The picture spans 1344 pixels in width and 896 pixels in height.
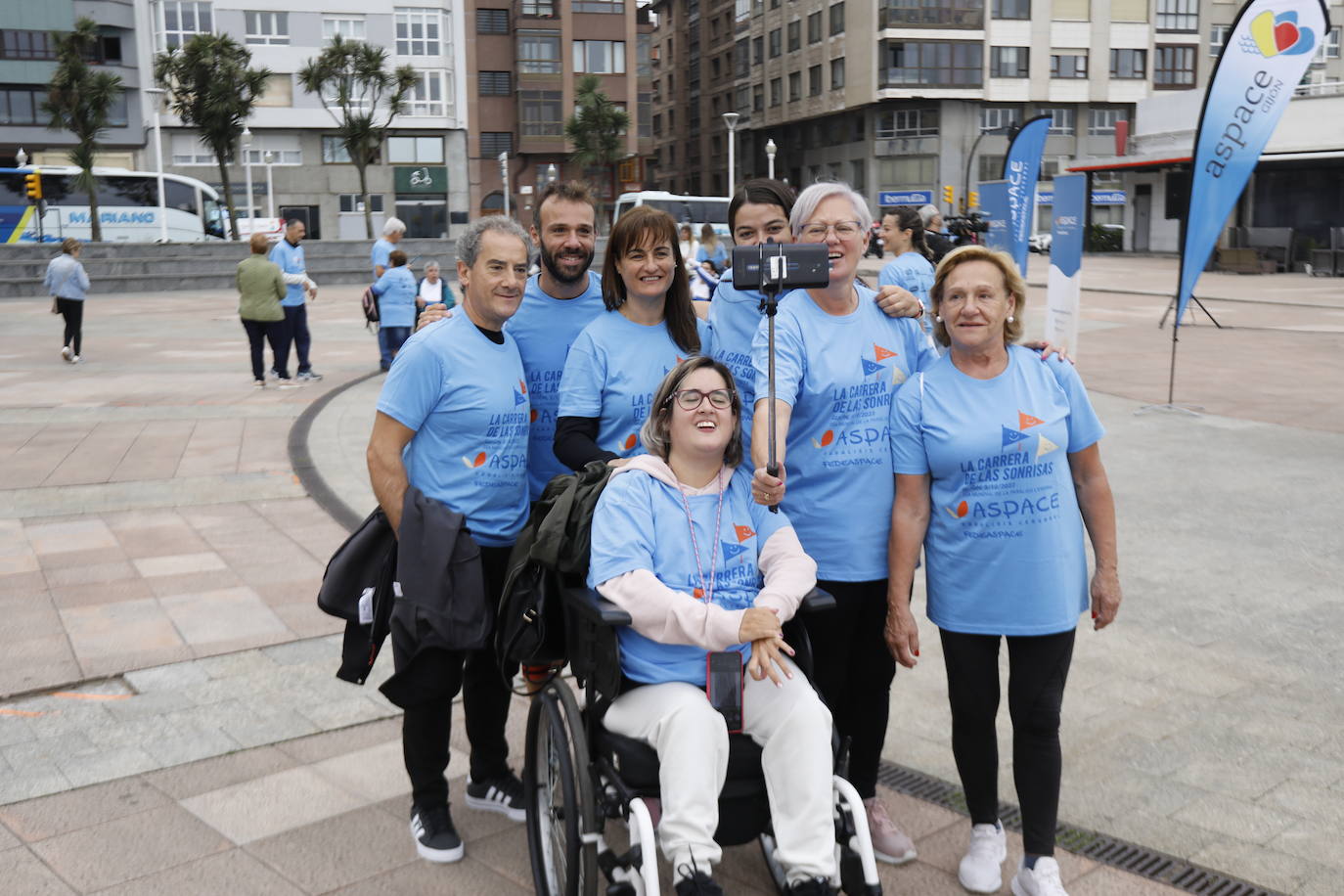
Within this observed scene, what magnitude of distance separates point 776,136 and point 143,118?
117 feet

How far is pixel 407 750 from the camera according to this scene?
12.2 feet

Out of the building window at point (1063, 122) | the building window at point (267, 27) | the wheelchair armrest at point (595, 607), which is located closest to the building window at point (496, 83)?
the building window at point (267, 27)

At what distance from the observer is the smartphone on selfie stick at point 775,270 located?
9.66 ft

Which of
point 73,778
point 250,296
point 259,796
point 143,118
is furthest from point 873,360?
point 143,118

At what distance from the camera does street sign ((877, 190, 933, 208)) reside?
61.1 meters

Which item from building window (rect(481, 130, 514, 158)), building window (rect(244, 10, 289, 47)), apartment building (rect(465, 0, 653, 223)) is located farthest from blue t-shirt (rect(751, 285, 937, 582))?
building window (rect(481, 130, 514, 158))

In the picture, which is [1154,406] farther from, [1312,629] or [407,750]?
[407,750]

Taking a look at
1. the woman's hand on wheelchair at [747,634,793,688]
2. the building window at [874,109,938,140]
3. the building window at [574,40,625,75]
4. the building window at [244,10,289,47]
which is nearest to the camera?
the woman's hand on wheelchair at [747,634,793,688]

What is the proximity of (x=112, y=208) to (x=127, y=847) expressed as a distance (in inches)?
1691

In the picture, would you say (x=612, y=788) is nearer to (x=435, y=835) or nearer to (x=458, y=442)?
(x=435, y=835)

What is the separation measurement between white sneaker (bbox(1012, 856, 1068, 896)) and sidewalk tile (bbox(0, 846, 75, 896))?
256cm

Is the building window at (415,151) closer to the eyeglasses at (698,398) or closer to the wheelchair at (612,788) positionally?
the eyeglasses at (698,398)

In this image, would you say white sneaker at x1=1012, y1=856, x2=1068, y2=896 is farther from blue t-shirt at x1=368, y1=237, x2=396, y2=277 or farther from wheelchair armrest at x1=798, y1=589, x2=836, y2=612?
blue t-shirt at x1=368, y1=237, x2=396, y2=277

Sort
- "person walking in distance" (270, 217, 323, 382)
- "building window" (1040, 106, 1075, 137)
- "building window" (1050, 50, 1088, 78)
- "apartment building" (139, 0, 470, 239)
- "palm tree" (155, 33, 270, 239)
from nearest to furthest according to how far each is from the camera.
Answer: "person walking in distance" (270, 217, 323, 382) → "palm tree" (155, 33, 270, 239) → "apartment building" (139, 0, 470, 239) → "building window" (1050, 50, 1088, 78) → "building window" (1040, 106, 1075, 137)
